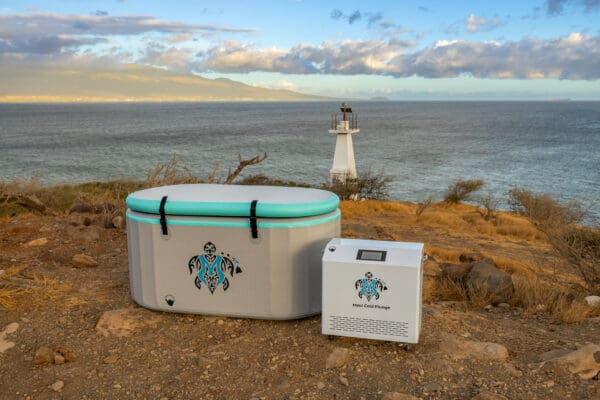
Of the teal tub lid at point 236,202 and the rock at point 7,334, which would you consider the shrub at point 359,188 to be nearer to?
the teal tub lid at point 236,202

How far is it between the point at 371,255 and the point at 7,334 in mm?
2903

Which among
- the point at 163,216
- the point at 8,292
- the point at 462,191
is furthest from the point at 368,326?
the point at 462,191

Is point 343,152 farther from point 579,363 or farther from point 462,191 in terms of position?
Result: point 579,363

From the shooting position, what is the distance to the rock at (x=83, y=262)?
249 inches

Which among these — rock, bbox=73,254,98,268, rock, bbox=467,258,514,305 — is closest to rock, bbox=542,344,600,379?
rock, bbox=467,258,514,305

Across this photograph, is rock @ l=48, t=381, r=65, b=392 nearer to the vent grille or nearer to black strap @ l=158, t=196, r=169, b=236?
black strap @ l=158, t=196, r=169, b=236

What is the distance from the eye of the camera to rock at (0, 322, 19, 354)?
14.3 ft

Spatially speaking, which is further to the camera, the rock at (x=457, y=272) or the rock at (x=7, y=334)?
the rock at (x=457, y=272)

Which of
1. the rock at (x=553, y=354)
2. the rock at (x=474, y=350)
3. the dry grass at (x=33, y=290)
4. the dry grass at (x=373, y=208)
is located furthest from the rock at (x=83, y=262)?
the dry grass at (x=373, y=208)

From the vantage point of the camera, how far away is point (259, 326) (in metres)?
4.61

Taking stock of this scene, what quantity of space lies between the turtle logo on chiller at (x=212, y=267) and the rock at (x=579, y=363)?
233 cm

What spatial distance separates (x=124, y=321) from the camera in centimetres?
469

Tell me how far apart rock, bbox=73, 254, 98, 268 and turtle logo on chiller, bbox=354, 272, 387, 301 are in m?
3.55

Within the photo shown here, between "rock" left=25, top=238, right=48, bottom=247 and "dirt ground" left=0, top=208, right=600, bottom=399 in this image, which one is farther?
"rock" left=25, top=238, right=48, bottom=247
